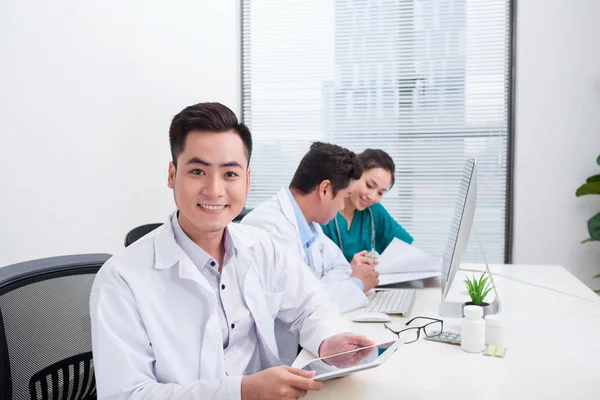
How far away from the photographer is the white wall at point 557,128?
3.15 m

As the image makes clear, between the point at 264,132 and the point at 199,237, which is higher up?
the point at 264,132

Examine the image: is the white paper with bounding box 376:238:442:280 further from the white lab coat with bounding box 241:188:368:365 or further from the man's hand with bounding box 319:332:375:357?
the man's hand with bounding box 319:332:375:357

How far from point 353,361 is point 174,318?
38 centimetres

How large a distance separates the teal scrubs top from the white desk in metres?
0.93

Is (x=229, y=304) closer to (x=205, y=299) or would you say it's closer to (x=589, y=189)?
(x=205, y=299)

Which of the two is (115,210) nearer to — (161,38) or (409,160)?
(161,38)

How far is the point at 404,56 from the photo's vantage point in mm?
3480

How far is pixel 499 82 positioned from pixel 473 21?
1.35 feet

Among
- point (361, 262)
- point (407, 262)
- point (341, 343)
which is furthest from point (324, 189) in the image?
point (341, 343)

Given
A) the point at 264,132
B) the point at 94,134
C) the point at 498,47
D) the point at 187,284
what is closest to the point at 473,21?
the point at 498,47

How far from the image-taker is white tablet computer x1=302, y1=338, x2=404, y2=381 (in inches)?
40.9

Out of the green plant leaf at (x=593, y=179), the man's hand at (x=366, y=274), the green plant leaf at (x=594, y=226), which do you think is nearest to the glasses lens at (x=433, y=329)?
the man's hand at (x=366, y=274)

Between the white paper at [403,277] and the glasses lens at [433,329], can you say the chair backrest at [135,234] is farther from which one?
the glasses lens at [433,329]

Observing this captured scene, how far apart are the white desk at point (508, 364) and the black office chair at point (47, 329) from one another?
49cm
